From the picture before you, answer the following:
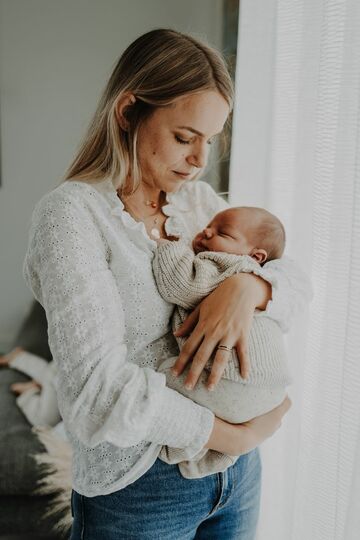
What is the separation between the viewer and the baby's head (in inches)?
43.2

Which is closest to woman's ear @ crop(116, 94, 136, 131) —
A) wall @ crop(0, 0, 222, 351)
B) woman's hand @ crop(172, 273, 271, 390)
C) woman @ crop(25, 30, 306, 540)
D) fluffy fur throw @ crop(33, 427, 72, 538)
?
woman @ crop(25, 30, 306, 540)

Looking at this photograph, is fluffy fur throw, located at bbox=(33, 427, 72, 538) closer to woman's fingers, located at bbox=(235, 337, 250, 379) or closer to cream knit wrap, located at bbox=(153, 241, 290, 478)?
cream knit wrap, located at bbox=(153, 241, 290, 478)

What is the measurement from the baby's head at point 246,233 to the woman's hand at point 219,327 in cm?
16

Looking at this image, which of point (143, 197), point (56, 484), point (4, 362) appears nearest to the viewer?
point (143, 197)

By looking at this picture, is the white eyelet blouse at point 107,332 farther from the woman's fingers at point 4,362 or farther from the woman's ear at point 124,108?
the woman's fingers at point 4,362

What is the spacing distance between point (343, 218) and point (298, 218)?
0.57 ft

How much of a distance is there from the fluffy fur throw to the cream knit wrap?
3.99ft

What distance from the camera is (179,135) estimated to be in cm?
97

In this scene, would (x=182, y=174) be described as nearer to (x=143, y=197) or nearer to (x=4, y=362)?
(x=143, y=197)

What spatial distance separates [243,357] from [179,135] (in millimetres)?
426

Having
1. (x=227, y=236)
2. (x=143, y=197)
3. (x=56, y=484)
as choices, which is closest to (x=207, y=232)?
(x=227, y=236)

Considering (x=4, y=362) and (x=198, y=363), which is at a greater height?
(x=198, y=363)

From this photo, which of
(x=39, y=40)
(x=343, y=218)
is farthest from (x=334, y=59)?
(x=39, y=40)

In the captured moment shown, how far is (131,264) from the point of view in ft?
2.95
